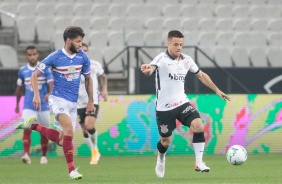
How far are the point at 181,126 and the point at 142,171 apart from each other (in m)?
5.28

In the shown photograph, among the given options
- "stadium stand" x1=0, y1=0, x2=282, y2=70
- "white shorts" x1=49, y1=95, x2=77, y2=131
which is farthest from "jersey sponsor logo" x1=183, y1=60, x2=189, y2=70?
"stadium stand" x1=0, y1=0, x2=282, y2=70

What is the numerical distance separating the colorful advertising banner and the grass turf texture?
A: 0.68 m

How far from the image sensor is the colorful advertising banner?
19.3 metres

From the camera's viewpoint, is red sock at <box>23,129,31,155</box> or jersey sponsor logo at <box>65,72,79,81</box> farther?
red sock at <box>23,129,31,155</box>

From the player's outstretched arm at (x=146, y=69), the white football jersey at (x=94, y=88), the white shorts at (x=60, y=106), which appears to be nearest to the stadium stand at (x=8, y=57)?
the white football jersey at (x=94, y=88)

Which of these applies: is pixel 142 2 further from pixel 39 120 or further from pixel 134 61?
pixel 39 120

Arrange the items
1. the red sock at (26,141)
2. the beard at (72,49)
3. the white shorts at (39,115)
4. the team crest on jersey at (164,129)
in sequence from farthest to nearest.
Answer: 1. the red sock at (26,141)
2. the white shorts at (39,115)
3. the team crest on jersey at (164,129)
4. the beard at (72,49)

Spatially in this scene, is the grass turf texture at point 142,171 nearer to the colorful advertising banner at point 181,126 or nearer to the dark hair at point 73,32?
the colorful advertising banner at point 181,126

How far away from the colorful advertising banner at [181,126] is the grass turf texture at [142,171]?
0.68 meters

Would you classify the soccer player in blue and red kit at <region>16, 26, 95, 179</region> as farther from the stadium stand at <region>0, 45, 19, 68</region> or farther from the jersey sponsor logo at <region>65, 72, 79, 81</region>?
the stadium stand at <region>0, 45, 19, 68</region>

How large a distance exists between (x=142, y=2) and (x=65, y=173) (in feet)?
42.1

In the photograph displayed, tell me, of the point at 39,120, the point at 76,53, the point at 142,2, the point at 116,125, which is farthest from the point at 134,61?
the point at 76,53

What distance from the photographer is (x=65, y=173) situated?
1400 centimetres

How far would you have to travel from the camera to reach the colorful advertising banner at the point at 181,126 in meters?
19.3
